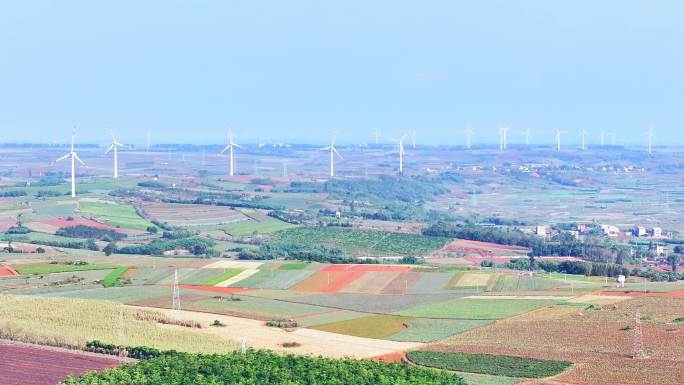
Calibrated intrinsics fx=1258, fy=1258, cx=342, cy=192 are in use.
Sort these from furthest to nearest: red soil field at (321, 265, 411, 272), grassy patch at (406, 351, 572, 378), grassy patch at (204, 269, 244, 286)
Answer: red soil field at (321, 265, 411, 272) < grassy patch at (204, 269, 244, 286) < grassy patch at (406, 351, 572, 378)

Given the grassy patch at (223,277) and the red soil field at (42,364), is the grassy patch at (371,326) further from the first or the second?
the grassy patch at (223,277)

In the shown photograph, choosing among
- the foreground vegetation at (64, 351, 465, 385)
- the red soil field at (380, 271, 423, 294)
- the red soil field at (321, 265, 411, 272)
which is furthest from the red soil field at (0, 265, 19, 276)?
the foreground vegetation at (64, 351, 465, 385)

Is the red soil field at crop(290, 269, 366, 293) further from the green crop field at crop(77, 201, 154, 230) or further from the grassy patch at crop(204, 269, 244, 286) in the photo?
the green crop field at crop(77, 201, 154, 230)

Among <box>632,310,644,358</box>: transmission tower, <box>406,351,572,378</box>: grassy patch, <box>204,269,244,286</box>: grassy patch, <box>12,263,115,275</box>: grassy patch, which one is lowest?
<box>204,269,244,286</box>: grassy patch

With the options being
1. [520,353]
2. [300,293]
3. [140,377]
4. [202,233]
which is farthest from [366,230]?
[140,377]

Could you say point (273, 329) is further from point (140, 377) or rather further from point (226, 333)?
point (140, 377)

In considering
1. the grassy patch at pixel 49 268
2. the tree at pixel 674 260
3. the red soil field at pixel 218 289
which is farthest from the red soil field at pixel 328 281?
the tree at pixel 674 260

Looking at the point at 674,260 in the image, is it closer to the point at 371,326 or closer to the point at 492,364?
the point at 371,326
